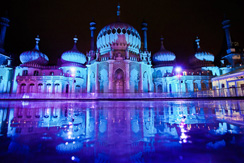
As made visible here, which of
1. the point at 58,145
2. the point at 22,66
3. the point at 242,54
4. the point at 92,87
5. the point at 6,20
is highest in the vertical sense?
the point at 6,20

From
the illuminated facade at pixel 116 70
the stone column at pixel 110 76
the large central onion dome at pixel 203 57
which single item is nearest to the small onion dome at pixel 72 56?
the illuminated facade at pixel 116 70

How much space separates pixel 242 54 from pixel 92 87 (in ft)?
147

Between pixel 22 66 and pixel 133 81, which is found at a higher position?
pixel 22 66

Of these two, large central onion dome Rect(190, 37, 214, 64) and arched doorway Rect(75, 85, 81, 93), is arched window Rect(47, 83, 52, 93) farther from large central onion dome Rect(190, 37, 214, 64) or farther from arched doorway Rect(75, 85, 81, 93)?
large central onion dome Rect(190, 37, 214, 64)

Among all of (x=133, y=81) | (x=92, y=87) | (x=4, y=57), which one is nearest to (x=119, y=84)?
(x=133, y=81)

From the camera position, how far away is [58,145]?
6.22ft

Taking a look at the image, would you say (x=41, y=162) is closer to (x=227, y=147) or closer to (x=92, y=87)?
(x=227, y=147)

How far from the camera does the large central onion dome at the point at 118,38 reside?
33656mm

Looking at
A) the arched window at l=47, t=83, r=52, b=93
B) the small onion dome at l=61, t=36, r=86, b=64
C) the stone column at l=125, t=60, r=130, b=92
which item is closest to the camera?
the stone column at l=125, t=60, r=130, b=92

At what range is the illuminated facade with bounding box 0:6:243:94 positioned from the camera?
3050 centimetres

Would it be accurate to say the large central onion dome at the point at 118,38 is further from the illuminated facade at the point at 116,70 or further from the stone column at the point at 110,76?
the stone column at the point at 110,76

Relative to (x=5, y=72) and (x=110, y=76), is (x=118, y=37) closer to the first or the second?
(x=110, y=76)

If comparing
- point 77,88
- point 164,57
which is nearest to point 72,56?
point 77,88

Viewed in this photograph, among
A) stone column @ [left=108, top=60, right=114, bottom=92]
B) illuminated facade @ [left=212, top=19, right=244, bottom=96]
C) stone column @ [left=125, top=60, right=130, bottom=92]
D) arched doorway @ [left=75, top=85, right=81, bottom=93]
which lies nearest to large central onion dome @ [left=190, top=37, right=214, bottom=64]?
illuminated facade @ [left=212, top=19, right=244, bottom=96]
